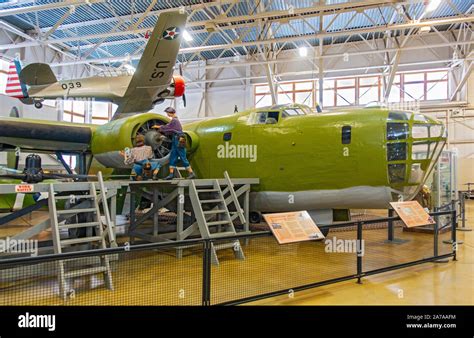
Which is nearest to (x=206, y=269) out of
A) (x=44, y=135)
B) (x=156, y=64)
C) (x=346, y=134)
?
(x=346, y=134)

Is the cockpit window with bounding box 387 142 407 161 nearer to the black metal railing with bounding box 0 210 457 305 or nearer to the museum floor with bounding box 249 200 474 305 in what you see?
the black metal railing with bounding box 0 210 457 305

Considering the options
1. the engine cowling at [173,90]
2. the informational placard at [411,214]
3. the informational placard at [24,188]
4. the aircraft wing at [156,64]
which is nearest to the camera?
the informational placard at [24,188]

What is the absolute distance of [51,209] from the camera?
18.6 ft

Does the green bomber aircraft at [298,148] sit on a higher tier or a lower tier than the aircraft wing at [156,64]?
lower

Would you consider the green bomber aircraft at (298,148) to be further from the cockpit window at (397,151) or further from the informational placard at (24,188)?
the informational placard at (24,188)

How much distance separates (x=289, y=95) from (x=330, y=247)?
19839mm

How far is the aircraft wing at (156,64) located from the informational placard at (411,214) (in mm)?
8175

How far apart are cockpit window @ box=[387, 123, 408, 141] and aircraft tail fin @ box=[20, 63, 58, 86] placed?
11.4 m

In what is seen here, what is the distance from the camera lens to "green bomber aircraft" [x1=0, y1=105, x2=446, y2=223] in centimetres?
704

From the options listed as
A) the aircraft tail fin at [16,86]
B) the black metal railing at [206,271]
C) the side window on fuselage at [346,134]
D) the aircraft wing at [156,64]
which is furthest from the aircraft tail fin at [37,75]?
the side window on fuselage at [346,134]

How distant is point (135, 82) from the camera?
12336mm

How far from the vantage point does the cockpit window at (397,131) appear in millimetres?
6953

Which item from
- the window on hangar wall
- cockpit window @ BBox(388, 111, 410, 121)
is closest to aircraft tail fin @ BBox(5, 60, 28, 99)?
cockpit window @ BBox(388, 111, 410, 121)

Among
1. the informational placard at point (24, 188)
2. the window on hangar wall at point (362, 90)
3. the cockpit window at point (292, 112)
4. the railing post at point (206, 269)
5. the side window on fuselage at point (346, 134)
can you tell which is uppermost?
the window on hangar wall at point (362, 90)
